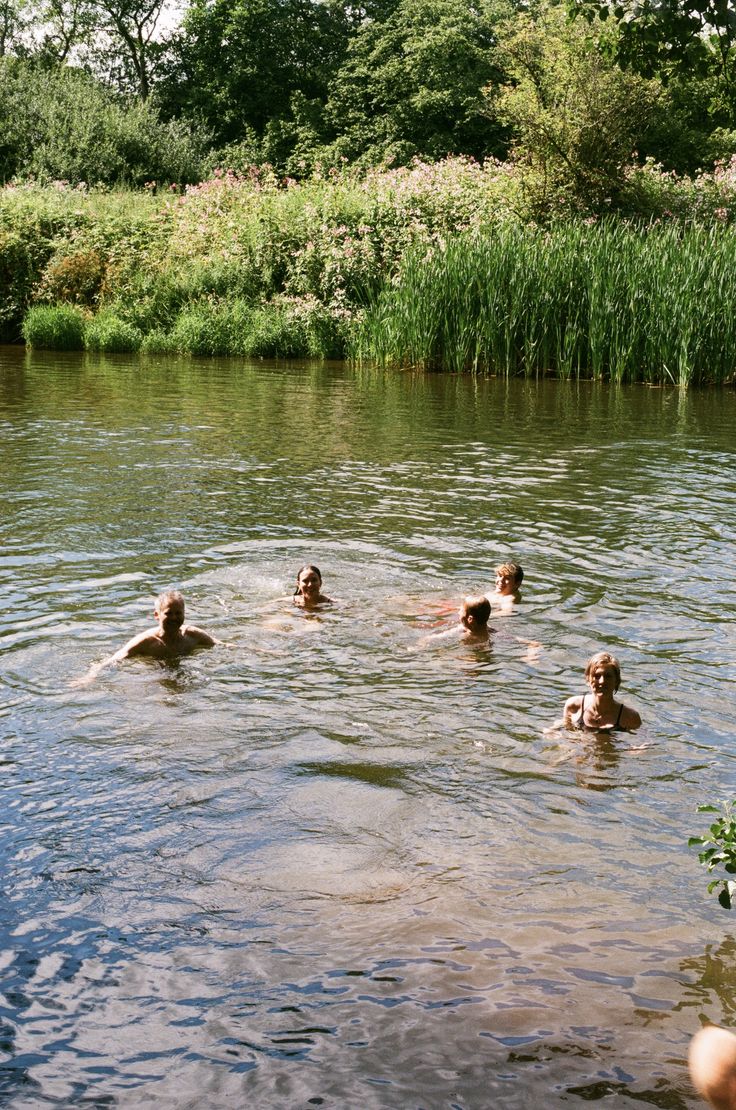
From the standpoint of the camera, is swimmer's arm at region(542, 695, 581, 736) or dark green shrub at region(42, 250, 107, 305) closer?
swimmer's arm at region(542, 695, 581, 736)

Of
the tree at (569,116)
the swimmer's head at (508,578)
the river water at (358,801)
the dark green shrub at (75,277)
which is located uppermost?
the tree at (569,116)

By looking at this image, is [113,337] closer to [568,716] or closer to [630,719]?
[568,716]

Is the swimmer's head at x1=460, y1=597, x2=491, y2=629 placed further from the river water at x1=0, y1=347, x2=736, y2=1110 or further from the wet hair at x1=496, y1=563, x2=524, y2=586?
the wet hair at x1=496, y1=563, x2=524, y2=586

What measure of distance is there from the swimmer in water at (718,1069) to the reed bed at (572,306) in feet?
71.0

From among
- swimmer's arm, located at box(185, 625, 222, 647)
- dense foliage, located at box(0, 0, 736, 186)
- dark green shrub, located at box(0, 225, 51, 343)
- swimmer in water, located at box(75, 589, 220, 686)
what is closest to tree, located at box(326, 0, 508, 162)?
dense foliage, located at box(0, 0, 736, 186)

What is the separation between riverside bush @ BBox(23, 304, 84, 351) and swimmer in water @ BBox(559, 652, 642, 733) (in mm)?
27672

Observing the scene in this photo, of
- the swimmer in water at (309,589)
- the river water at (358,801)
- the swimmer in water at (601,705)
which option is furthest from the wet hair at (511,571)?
the swimmer in water at (601,705)

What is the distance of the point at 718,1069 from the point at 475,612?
19.5 ft

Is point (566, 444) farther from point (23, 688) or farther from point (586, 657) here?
point (23, 688)

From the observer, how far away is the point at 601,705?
7.60 m

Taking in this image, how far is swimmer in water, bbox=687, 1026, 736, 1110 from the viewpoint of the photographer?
3416mm

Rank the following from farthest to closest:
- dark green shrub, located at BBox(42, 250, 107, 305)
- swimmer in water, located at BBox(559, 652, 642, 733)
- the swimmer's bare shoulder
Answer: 1. dark green shrub, located at BBox(42, 250, 107, 305)
2. the swimmer's bare shoulder
3. swimmer in water, located at BBox(559, 652, 642, 733)

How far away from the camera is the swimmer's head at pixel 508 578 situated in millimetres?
10195

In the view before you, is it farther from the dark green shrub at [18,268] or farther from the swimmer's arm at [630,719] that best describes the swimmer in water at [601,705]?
the dark green shrub at [18,268]
